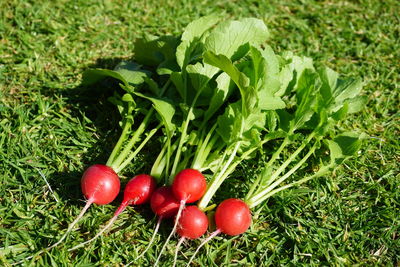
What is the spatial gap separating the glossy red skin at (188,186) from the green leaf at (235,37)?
3.04 feet

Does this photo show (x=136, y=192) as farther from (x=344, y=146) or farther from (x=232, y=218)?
(x=344, y=146)

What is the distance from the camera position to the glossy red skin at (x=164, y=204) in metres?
2.64

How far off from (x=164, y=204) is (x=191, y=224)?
0.76 ft

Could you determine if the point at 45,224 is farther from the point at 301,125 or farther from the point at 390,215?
the point at 390,215

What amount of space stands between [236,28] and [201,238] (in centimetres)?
150

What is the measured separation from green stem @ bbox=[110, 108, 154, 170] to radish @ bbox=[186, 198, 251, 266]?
2.52 ft

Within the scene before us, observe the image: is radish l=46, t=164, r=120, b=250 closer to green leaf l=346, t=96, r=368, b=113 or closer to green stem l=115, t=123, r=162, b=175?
green stem l=115, t=123, r=162, b=175

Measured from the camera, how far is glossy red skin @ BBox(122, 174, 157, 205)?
269 cm

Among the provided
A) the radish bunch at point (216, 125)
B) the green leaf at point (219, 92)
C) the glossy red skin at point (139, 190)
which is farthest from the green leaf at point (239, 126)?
the glossy red skin at point (139, 190)

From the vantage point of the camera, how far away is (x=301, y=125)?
3014 mm

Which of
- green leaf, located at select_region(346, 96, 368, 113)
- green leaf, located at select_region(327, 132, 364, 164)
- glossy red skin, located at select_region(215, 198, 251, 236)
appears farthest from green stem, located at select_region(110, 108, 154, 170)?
green leaf, located at select_region(346, 96, 368, 113)

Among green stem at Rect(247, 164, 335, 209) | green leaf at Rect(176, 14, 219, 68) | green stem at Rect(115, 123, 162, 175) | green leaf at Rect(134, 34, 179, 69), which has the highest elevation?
green leaf at Rect(176, 14, 219, 68)

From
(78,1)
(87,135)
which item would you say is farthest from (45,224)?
(78,1)

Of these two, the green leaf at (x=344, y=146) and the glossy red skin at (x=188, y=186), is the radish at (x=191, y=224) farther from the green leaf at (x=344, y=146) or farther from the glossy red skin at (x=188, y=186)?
the green leaf at (x=344, y=146)
